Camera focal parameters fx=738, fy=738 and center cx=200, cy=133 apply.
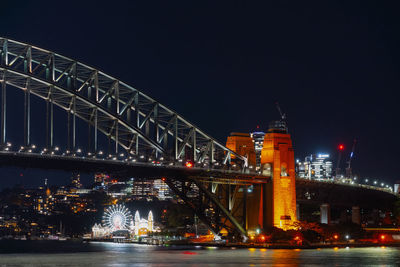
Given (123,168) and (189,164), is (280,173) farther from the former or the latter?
(123,168)

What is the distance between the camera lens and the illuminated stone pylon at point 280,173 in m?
101

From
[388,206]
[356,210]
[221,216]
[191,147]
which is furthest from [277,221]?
[388,206]

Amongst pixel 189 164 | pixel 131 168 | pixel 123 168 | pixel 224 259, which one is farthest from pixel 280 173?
pixel 224 259

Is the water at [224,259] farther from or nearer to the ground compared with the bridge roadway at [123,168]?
nearer to the ground

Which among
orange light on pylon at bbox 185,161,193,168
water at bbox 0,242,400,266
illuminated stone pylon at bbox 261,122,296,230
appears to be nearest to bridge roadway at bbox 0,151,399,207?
orange light on pylon at bbox 185,161,193,168

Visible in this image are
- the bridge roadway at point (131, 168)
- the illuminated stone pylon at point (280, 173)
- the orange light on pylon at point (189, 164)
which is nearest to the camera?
the bridge roadway at point (131, 168)

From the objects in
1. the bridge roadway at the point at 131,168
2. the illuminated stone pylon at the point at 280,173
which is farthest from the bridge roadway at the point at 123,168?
the illuminated stone pylon at the point at 280,173

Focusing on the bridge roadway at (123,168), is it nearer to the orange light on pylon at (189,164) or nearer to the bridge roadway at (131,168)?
the bridge roadway at (131,168)

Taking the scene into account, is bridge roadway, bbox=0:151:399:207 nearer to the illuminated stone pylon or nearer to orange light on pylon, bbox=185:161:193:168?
orange light on pylon, bbox=185:161:193:168

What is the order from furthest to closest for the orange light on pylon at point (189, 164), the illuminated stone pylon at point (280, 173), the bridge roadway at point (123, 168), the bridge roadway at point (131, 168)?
the illuminated stone pylon at point (280, 173), the orange light on pylon at point (189, 164), the bridge roadway at point (131, 168), the bridge roadway at point (123, 168)

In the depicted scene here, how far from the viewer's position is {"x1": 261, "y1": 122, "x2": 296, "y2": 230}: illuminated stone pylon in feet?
332

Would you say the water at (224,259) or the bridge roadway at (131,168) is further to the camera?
the bridge roadway at (131,168)

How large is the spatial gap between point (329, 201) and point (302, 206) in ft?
161

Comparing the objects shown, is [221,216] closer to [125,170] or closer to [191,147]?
[191,147]
